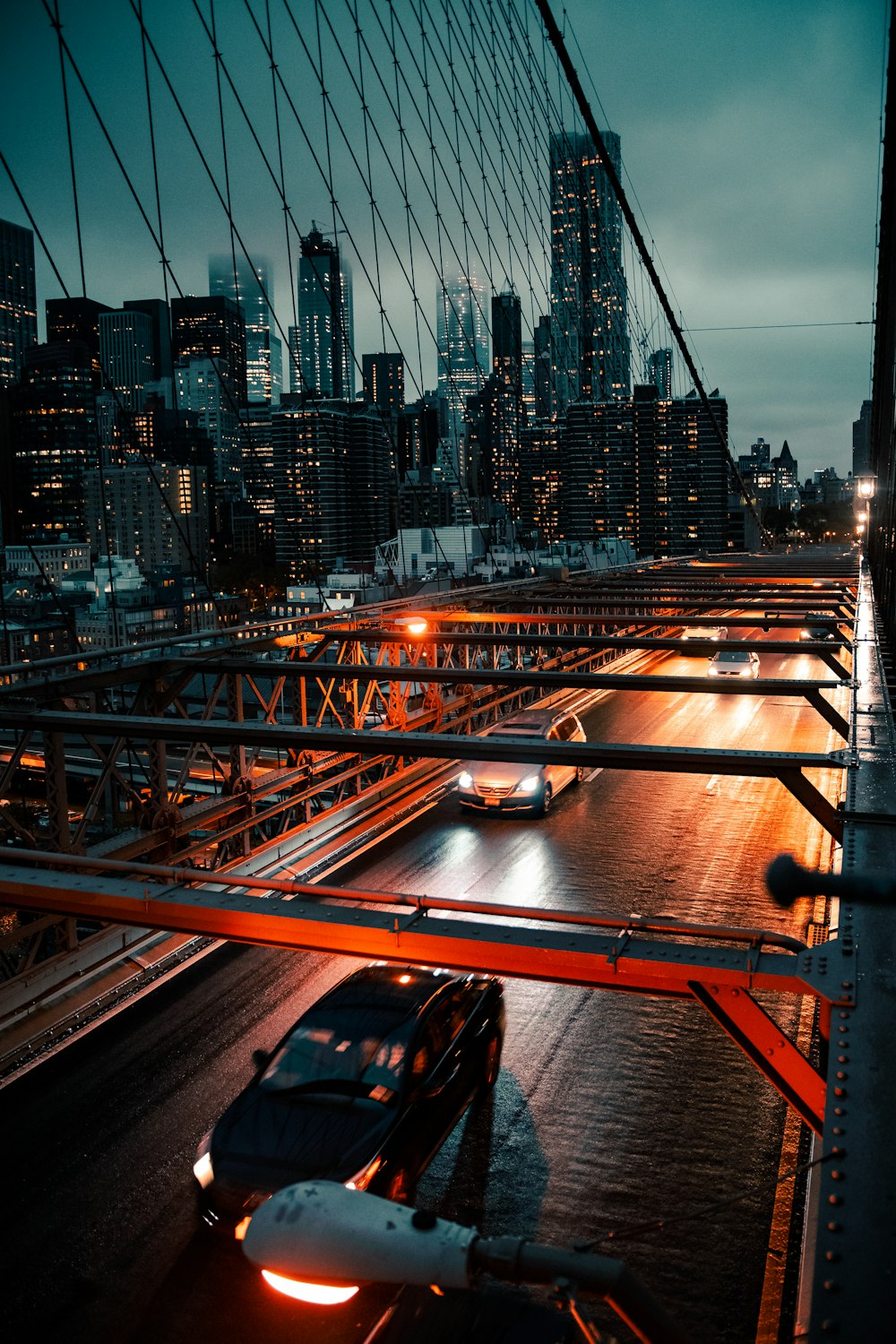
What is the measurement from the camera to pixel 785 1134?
7.78 meters

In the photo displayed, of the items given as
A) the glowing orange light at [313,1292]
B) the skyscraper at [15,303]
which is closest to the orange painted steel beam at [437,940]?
the glowing orange light at [313,1292]

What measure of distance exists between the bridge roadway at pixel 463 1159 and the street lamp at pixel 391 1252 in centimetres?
181

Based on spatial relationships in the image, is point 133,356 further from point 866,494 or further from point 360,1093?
point 360,1093

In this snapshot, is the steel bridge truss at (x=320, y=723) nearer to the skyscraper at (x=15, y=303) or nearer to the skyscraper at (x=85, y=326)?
the skyscraper at (x=85, y=326)

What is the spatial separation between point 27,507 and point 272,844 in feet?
48.5

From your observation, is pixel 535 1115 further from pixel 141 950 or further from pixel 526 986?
pixel 141 950

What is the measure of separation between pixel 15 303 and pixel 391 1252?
47248 mm

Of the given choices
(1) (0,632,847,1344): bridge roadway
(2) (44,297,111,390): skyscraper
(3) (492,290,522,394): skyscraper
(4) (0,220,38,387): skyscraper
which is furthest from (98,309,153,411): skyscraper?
(1) (0,632,847,1344): bridge roadway

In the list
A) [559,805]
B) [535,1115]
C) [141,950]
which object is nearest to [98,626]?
[559,805]

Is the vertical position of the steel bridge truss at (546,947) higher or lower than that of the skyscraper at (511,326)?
lower

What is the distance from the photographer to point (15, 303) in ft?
139

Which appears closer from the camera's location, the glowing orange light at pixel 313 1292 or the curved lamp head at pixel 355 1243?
the curved lamp head at pixel 355 1243

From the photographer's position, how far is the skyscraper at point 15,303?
34906mm

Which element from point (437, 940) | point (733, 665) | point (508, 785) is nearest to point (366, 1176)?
point (437, 940)
